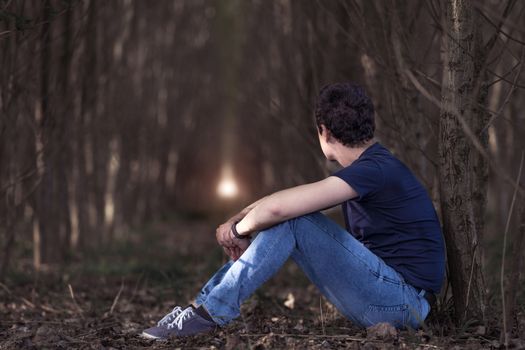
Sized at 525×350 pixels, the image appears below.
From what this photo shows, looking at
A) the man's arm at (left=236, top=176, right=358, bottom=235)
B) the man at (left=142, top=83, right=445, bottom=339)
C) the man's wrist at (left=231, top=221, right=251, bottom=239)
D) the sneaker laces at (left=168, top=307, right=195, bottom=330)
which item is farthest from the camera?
the man's wrist at (left=231, top=221, right=251, bottom=239)

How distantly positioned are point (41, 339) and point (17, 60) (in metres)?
2.28

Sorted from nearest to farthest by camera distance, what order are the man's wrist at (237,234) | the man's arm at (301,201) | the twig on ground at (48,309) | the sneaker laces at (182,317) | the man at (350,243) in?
1. the man's arm at (301,201)
2. the man at (350,243)
3. the sneaker laces at (182,317)
4. the man's wrist at (237,234)
5. the twig on ground at (48,309)

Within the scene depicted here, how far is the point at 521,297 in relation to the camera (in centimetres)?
431

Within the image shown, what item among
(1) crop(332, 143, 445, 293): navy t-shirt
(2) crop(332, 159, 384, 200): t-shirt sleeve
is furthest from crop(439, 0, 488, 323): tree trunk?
(2) crop(332, 159, 384, 200): t-shirt sleeve

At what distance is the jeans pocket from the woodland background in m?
0.11

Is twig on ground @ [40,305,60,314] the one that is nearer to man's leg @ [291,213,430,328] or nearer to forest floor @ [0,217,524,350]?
forest floor @ [0,217,524,350]

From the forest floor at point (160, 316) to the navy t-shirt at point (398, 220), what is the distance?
11.3 inches

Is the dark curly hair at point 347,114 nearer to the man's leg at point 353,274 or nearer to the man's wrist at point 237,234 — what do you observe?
the man's leg at point 353,274

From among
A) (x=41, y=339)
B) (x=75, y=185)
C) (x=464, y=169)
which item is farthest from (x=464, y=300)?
(x=75, y=185)

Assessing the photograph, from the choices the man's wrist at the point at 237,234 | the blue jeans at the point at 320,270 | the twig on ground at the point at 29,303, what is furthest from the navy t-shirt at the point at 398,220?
the twig on ground at the point at 29,303

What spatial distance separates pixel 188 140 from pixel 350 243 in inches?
576

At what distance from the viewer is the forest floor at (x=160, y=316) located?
3.42 metres

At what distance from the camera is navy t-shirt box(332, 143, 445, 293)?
10.8 ft

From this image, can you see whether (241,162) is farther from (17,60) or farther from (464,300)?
(464,300)
